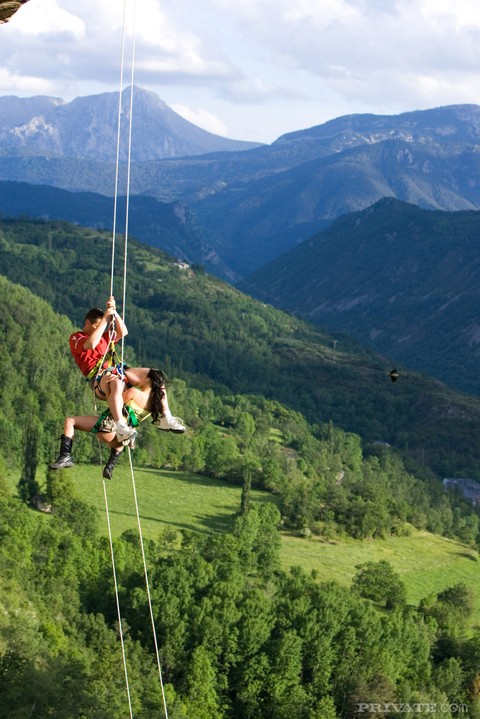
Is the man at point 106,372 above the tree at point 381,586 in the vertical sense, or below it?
above

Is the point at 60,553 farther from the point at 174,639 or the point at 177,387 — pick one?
the point at 177,387

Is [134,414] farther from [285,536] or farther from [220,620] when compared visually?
[285,536]

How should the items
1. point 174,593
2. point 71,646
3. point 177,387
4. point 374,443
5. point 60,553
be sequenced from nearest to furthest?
point 71,646
point 174,593
point 60,553
point 177,387
point 374,443

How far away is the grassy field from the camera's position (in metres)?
102

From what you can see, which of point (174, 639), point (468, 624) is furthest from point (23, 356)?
point (174, 639)

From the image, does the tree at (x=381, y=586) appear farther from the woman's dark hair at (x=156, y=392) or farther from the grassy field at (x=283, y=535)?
the woman's dark hair at (x=156, y=392)

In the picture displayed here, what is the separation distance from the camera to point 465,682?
72.1m

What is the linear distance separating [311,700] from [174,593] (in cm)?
1213

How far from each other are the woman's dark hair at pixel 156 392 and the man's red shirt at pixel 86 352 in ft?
3.41

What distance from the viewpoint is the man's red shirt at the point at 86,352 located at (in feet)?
68.5

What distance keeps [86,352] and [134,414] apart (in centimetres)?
149

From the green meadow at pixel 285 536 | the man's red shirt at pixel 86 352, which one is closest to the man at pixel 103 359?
the man's red shirt at pixel 86 352

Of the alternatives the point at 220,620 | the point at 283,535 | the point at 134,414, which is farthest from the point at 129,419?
the point at 283,535

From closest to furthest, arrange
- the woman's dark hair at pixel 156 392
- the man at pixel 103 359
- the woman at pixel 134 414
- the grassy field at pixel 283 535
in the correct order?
1. the man at pixel 103 359
2. the woman at pixel 134 414
3. the woman's dark hair at pixel 156 392
4. the grassy field at pixel 283 535
